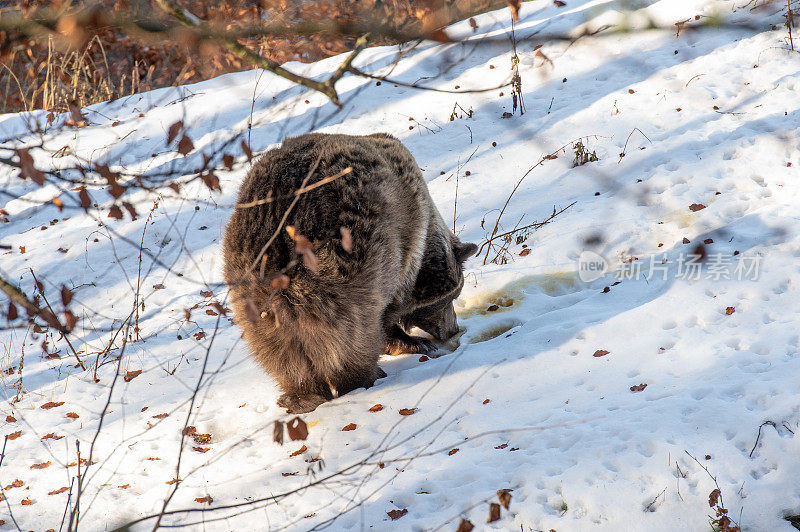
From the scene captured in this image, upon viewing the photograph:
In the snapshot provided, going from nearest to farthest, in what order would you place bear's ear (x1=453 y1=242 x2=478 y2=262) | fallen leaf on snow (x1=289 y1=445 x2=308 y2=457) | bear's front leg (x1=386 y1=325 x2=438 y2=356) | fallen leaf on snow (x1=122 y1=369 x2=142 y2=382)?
fallen leaf on snow (x1=289 y1=445 x2=308 y2=457)
bear's front leg (x1=386 y1=325 x2=438 y2=356)
bear's ear (x1=453 y1=242 x2=478 y2=262)
fallen leaf on snow (x1=122 y1=369 x2=142 y2=382)

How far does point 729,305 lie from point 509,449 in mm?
2445

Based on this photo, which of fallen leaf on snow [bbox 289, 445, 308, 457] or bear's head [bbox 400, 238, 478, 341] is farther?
bear's head [bbox 400, 238, 478, 341]

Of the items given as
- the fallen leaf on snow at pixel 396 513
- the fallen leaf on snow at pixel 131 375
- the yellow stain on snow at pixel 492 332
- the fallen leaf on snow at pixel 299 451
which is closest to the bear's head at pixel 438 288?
the yellow stain on snow at pixel 492 332

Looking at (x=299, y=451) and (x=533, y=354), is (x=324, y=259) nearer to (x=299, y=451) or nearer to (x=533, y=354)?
(x=299, y=451)

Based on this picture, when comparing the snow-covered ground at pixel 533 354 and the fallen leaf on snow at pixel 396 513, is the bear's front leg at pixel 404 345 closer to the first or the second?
the snow-covered ground at pixel 533 354

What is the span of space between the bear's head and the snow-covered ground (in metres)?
0.41

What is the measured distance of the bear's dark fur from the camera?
4.28 metres

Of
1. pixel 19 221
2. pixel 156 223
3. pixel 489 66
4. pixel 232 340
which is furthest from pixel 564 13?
pixel 19 221

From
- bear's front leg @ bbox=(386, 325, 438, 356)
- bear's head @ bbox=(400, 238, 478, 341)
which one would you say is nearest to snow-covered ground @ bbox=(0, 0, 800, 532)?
bear's front leg @ bbox=(386, 325, 438, 356)

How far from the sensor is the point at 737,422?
3.81 meters

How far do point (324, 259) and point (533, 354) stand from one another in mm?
2062

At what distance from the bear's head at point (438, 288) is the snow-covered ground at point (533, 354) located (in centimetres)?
41

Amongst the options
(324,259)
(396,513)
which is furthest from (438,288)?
(396,513)

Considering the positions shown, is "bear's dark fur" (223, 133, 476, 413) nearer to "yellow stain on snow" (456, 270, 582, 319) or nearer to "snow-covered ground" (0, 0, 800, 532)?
"snow-covered ground" (0, 0, 800, 532)
